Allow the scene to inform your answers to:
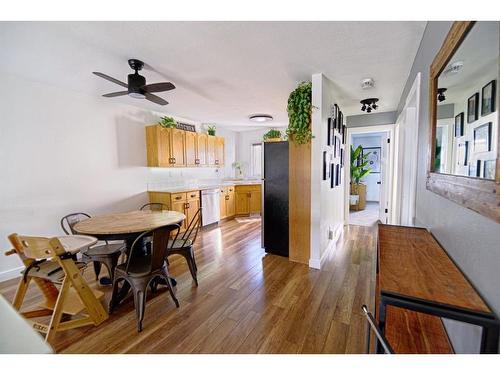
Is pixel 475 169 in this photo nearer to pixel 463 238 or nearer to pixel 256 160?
pixel 463 238

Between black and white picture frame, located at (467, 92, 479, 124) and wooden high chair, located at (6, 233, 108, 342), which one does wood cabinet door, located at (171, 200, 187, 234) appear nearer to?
wooden high chair, located at (6, 233, 108, 342)

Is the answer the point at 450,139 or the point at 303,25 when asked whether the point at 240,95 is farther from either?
the point at 450,139

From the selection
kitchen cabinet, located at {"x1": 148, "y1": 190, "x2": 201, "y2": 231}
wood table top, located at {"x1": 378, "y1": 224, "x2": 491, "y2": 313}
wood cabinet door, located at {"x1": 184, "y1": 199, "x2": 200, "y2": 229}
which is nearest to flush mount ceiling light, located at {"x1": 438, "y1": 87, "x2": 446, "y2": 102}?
wood table top, located at {"x1": 378, "y1": 224, "x2": 491, "y2": 313}

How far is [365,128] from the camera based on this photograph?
4.75m

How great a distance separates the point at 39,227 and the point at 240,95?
3326mm

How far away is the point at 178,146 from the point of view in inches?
179

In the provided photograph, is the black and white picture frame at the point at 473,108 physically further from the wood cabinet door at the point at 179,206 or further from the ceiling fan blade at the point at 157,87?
the wood cabinet door at the point at 179,206

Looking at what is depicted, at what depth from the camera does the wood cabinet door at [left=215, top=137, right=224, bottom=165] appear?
5555 millimetres

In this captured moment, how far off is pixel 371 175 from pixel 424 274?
785 centimetres

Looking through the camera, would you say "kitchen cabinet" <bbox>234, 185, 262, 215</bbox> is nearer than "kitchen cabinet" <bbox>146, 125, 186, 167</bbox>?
No

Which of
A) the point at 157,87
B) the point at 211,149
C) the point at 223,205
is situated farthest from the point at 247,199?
the point at 157,87

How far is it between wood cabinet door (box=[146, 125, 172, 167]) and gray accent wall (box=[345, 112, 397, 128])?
3.86m

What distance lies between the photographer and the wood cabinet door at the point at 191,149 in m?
4.75
